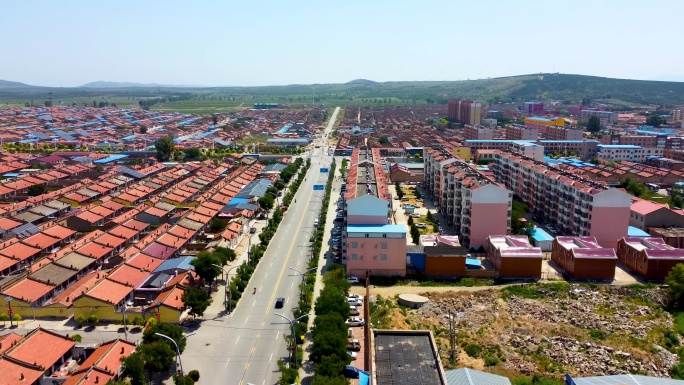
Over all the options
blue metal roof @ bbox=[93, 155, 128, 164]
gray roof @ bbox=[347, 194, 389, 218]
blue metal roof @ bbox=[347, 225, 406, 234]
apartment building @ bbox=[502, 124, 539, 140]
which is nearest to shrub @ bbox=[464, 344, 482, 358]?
blue metal roof @ bbox=[347, 225, 406, 234]

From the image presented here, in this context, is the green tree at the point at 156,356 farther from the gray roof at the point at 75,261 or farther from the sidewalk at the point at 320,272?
the gray roof at the point at 75,261

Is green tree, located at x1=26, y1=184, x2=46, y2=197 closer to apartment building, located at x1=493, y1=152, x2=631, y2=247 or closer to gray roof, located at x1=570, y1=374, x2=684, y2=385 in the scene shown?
apartment building, located at x1=493, y1=152, x2=631, y2=247

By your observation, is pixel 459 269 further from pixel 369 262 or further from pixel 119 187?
pixel 119 187

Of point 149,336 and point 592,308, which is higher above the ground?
point 149,336

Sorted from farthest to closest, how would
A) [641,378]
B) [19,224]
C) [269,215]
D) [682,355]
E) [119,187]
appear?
[119,187] → [269,215] → [19,224] → [682,355] → [641,378]

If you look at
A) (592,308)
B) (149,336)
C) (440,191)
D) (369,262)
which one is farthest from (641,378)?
(440,191)

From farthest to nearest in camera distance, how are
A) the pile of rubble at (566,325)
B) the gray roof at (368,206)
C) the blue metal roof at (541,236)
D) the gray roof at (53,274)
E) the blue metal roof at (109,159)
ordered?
the blue metal roof at (109,159) < the blue metal roof at (541,236) < the gray roof at (368,206) < the gray roof at (53,274) < the pile of rubble at (566,325)

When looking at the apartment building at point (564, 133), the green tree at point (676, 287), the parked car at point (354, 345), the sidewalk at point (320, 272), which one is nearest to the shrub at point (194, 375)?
the sidewalk at point (320, 272)

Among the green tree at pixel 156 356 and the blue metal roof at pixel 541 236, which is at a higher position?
the green tree at pixel 156 356
